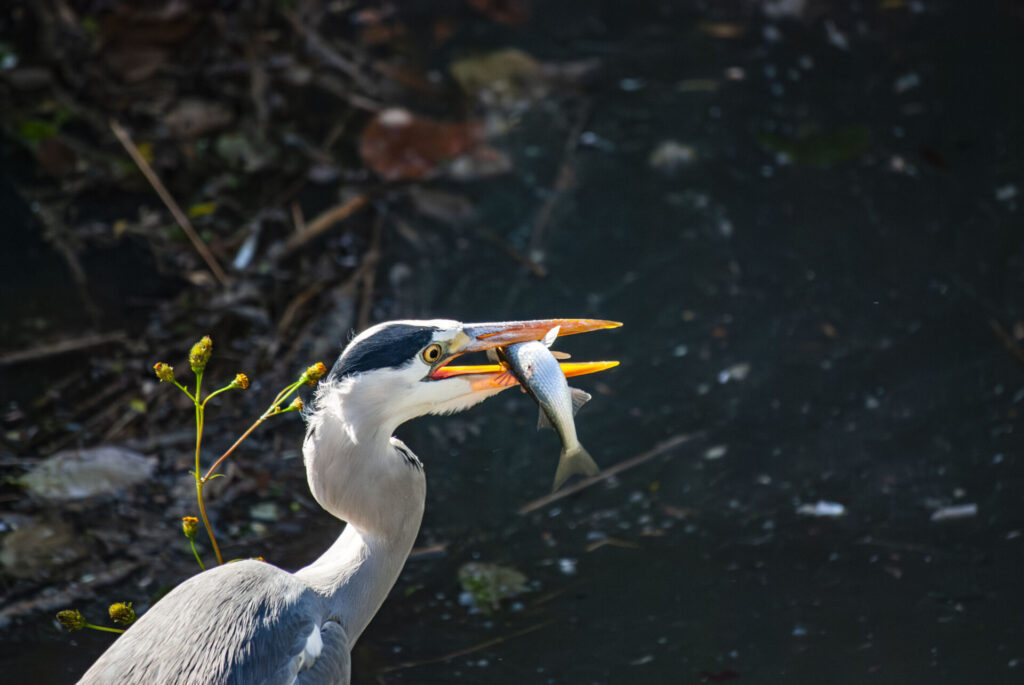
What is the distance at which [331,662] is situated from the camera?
2.36 m

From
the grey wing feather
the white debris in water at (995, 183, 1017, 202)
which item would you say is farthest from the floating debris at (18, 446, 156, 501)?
the white debris in water at (995, 183, 1017, 202)

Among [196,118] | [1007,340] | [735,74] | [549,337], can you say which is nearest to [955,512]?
[1007,340]

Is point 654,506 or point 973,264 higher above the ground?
point 973,264

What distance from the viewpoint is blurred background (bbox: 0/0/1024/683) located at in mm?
3242

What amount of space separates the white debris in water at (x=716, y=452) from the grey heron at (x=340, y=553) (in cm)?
125

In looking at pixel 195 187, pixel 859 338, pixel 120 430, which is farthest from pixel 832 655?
pixel 195 187

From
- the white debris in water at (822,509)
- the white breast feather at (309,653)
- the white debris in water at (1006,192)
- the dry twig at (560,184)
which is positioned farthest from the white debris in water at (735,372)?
the white breast feather at (309,653)

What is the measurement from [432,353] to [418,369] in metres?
0.05

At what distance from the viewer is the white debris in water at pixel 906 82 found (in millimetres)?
5184

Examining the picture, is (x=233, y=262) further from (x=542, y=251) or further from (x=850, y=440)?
(x=850, y=440)

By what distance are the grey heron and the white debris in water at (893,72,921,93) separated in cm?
321

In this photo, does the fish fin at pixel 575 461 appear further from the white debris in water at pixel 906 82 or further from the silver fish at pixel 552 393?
the white debris in water at pixel 906 82

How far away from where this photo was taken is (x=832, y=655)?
3.00 m

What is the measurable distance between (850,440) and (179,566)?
2.34 m
